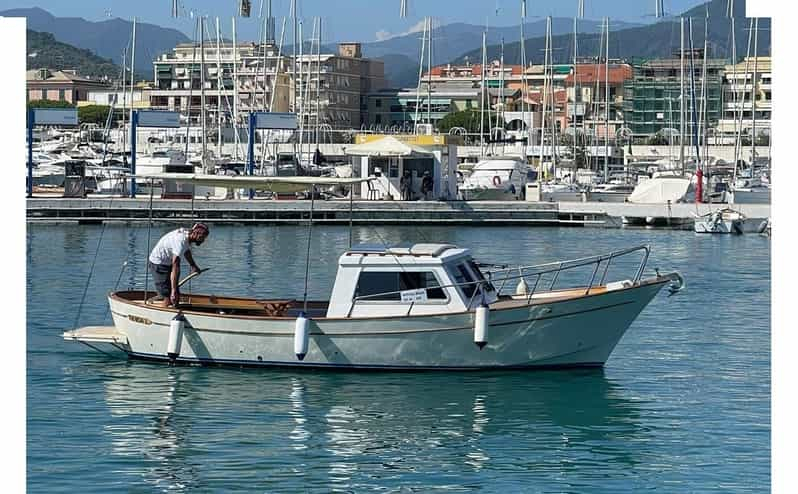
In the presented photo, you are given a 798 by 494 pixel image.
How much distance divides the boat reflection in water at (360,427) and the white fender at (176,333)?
379 mm

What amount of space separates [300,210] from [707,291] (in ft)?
85.2

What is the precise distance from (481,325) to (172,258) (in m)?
5.03

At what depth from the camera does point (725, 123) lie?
136 m

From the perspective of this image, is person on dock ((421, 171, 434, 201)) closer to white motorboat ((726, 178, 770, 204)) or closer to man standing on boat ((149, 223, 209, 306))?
white motorboat ((726, 178, 770, 204))

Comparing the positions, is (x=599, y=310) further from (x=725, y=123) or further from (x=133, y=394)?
(x=725, y=123)

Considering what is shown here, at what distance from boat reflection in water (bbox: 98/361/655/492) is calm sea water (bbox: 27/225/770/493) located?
3 cm

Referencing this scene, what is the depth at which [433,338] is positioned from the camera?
63.9ft

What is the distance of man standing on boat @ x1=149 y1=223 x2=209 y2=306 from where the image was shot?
2034 cm

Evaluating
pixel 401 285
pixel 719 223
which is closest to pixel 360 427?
pixel 401 285

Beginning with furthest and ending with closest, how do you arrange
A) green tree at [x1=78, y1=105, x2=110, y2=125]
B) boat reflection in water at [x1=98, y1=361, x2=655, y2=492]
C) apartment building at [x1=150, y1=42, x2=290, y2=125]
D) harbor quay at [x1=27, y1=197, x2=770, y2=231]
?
green tree at [x1=78, y1=105, x2=110, y2=125]
apartment building at [x1=150, y1=42, x2=290, y2=125]
harbor quay at [x1=27, y1=197, x2=770, y2=231]
boat reflection in water at [x1=98, y1=361, x2=655, y2=492]

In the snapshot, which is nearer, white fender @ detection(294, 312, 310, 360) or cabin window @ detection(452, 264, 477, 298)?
white fender @ detection(294, 312, 310, 360)

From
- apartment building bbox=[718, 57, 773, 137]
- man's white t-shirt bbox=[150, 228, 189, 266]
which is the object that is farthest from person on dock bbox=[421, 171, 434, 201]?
apartment building bbox=[718, 57, 773, 137]

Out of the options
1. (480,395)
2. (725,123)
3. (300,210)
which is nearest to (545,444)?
(480,395)

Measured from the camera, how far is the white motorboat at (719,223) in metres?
53.2
